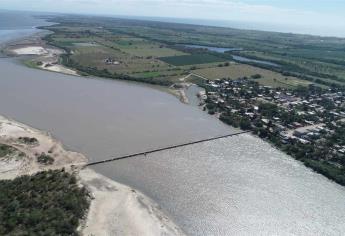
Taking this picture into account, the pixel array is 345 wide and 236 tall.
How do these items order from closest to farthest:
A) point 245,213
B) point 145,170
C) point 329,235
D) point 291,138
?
point 329,235 < point 245,213 < point 145,170 < point 291,138

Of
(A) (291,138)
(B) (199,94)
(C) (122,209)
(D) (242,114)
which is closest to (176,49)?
(B) (199,94)

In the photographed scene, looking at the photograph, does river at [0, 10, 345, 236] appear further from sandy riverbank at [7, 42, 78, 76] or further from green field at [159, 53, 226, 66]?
green field at [159, 53, 226, 66]

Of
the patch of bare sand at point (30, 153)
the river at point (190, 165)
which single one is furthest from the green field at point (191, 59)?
the patch of bare sand at point (30, 153)

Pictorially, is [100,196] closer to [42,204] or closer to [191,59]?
[42,204]

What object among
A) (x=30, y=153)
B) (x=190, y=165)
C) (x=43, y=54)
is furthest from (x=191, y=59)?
(x=30, y=153)

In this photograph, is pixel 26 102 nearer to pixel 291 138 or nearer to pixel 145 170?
pixel 145 170

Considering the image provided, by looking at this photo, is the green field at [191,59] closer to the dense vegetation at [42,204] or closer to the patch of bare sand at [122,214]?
the patch of bare sand at [122,214]

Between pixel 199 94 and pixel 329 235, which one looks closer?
pixel 329 235
